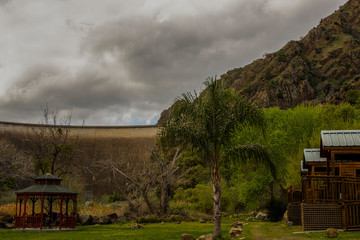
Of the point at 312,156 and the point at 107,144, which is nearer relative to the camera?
the point at 312,156

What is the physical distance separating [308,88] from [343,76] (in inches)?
362

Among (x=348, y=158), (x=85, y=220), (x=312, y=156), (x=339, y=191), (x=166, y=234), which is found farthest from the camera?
(x=85, y=220)

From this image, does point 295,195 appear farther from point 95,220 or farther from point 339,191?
point 95,220

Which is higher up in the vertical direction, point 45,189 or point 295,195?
point 45,189

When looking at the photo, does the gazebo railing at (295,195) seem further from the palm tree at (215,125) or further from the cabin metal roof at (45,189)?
the cabin metal roof at (45,189)

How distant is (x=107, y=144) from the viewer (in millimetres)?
67125

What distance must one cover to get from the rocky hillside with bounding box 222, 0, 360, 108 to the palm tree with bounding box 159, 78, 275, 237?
60.6m

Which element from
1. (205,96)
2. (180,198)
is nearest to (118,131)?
(180,198)

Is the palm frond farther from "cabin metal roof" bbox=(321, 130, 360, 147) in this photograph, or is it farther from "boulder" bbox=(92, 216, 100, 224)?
"boulder" bbox=(92, 216, 100, 224)

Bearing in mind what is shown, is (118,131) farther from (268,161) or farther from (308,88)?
(268,161)

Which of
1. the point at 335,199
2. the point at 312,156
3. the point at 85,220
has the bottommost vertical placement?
the point at 85,220

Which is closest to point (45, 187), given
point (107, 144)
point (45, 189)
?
point (45, 189)

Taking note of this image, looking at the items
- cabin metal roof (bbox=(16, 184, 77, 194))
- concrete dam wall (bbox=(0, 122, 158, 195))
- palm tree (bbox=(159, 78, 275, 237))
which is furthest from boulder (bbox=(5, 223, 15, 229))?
concrete dam wall (bbox=(0, 122, 158, 195))

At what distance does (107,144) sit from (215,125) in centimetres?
5256
